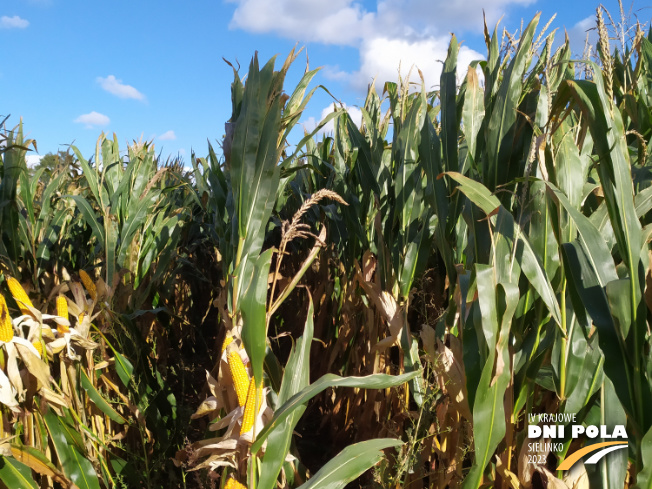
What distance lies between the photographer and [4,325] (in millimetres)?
1178

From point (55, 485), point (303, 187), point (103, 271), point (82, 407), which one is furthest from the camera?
point (303, 187)

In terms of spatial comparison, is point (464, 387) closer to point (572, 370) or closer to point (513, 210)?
point (572, 370)

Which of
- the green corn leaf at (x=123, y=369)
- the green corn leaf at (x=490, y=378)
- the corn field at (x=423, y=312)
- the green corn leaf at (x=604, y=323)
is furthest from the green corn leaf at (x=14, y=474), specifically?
the green corn leaf at (x=604, y=323)

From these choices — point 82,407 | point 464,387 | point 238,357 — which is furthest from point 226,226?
point 464,387

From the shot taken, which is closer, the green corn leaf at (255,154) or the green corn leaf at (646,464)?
the green corn leaf at (646,464)

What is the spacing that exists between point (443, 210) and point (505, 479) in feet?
2.70

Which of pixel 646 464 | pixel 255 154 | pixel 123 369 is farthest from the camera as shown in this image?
pixel 123 369

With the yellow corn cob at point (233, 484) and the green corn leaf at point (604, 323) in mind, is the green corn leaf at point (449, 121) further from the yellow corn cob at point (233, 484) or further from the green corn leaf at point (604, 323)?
the yellow corn cob at point (233, 484)

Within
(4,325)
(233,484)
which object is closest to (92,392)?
(4,325)

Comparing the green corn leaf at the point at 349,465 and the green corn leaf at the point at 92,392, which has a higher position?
the green corn leaf at the point at 92,392

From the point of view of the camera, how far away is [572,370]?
131 cm

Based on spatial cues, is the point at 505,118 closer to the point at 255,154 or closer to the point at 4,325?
the point at 255,154

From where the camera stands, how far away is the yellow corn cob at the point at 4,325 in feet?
3.83

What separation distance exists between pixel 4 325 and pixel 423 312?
56.8 inches
